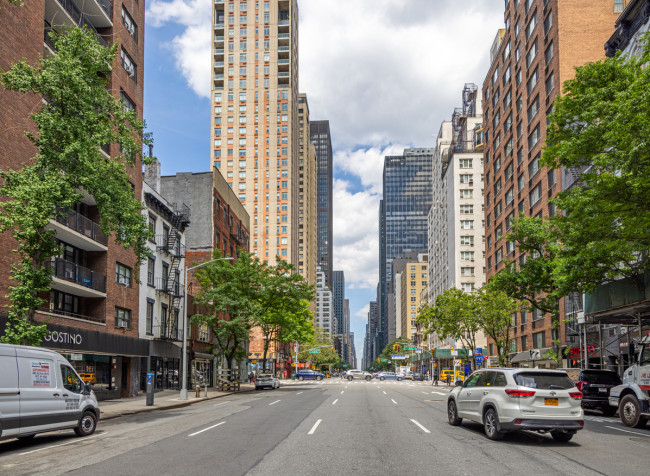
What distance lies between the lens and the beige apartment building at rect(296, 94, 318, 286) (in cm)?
14375

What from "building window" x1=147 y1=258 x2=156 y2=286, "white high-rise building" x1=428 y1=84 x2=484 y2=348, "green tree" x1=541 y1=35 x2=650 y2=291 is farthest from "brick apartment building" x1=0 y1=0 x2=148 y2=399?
"white high-rise building" x1=428 y1=84 x2=484 y2=348

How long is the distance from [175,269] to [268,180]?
71.4 meters

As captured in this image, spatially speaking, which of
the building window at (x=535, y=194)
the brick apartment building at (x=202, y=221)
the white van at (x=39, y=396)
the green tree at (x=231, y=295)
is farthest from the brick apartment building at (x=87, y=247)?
the building window at (x=535, y=194)

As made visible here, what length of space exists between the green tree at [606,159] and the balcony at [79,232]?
20975 mm

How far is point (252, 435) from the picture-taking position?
46.8 feet

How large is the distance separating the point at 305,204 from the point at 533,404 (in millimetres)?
133917

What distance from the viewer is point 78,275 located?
29.5 metres

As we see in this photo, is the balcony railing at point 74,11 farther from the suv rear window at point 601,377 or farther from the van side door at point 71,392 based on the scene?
the suv rear window at point 601,377

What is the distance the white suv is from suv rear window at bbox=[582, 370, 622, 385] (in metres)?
10.1

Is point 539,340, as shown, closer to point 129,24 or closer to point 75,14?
point 129,24

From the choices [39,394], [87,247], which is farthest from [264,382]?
[39,394]

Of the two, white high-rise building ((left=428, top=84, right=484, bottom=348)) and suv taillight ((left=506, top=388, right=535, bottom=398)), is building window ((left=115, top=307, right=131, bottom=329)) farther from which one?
white high-rise building ((left=428, top=84, right=484, bottom=348))

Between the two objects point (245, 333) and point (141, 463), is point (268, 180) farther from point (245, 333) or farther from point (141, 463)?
point (141, 463)

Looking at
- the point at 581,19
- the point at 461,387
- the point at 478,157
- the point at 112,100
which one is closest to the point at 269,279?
the point at 112,100
